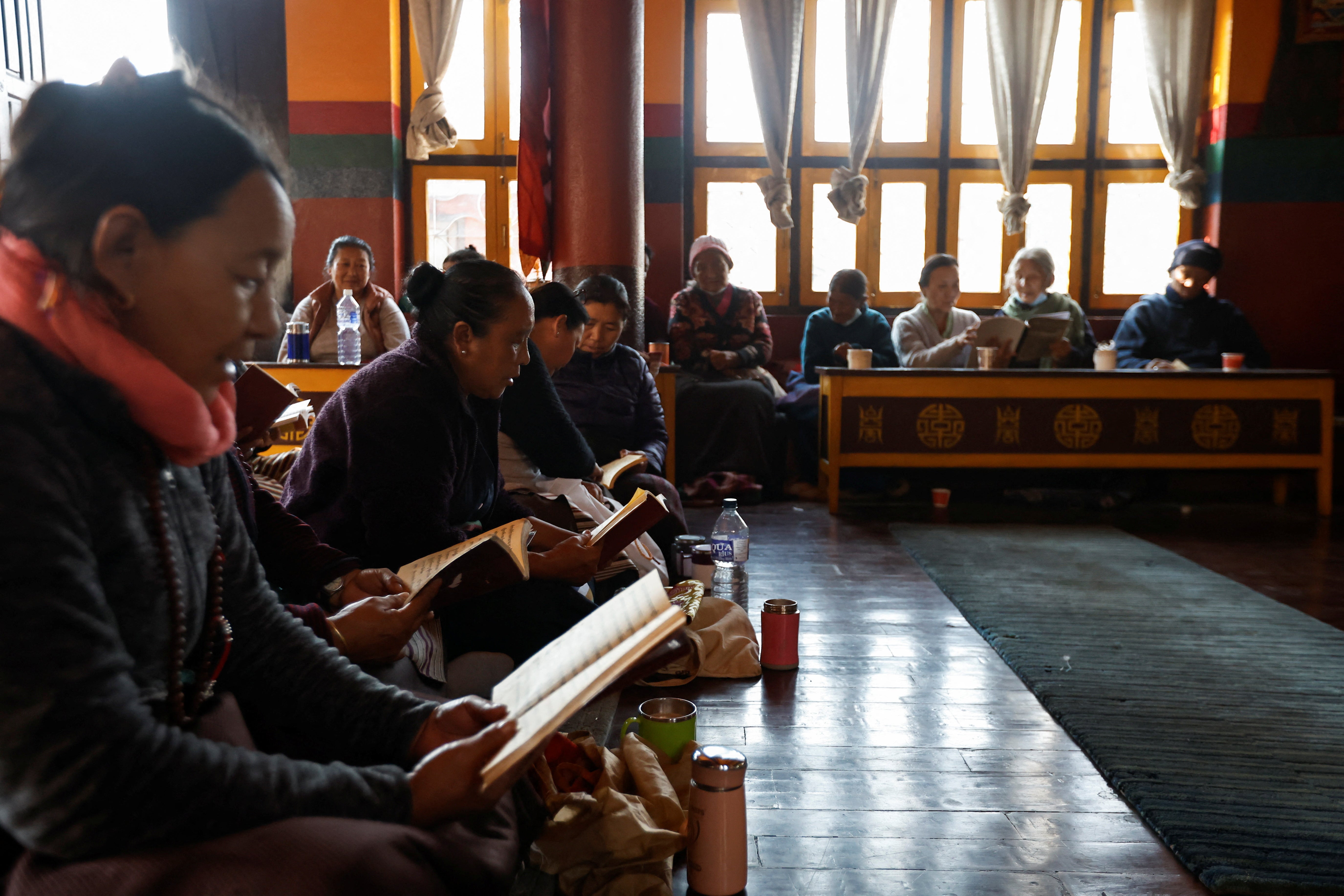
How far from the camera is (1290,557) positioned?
150 inches

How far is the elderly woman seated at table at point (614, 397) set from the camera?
3348 mm

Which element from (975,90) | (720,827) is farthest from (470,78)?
(720,827)

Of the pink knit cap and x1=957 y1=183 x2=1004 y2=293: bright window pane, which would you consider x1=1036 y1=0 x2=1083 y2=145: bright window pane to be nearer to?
x1=957 y1=183 x2=1004 y2=293: bright window pane

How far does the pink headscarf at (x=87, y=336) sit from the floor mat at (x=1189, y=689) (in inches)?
62.5

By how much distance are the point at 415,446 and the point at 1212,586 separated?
9.57ft

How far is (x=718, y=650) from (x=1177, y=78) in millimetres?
5514

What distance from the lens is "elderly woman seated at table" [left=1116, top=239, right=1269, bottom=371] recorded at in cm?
525

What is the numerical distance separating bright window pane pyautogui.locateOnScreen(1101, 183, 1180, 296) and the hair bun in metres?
5.68

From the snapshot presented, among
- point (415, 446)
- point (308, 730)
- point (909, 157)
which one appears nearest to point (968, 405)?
point (909, 157)

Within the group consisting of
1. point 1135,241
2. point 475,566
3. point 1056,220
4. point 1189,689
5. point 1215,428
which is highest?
point 1056,220

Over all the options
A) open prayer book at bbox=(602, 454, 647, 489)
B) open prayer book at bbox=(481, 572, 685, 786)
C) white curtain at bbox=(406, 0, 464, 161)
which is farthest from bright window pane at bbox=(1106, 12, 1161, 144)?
open prayer book at bbox=(481, 572, 685, 786)

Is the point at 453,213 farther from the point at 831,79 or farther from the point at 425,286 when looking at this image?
the point at 425,286

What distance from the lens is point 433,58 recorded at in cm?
604

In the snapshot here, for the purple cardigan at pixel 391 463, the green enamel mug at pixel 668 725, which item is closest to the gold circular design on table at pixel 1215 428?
the green enamel mug at pixel 668 725
